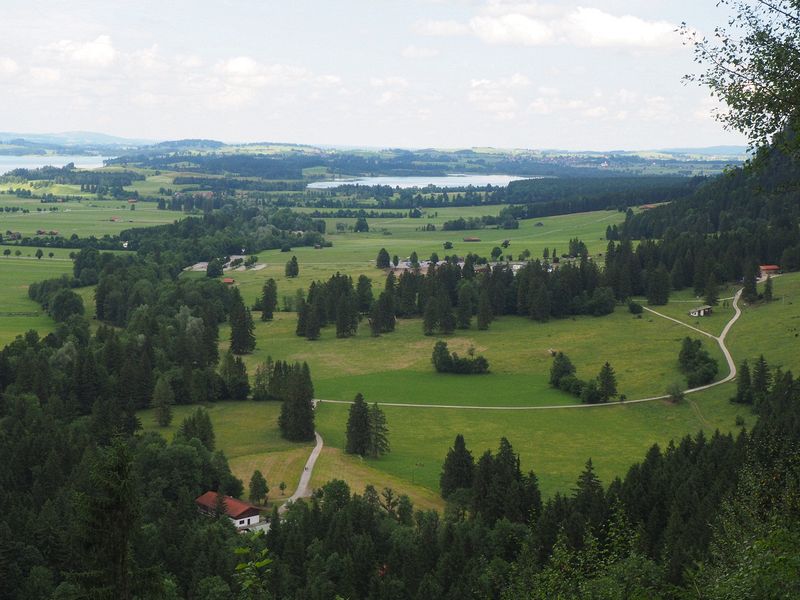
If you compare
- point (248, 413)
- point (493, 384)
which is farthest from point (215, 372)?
point (493, 384)

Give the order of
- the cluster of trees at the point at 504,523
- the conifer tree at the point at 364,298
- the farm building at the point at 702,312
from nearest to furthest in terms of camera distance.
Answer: the cluster of trees at the point at 504,523 < the farm building at the point at 702,312 < the conifer tree at the point at 364,298

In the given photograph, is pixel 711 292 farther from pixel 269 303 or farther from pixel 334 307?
pixel 269 303

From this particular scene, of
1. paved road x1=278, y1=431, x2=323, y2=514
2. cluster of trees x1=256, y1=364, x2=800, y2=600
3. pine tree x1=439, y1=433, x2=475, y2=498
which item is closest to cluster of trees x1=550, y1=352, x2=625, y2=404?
cluster of trees x1=256, y1=364, x2=800, y2=600

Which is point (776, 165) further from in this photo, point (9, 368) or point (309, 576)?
point (9, 368)

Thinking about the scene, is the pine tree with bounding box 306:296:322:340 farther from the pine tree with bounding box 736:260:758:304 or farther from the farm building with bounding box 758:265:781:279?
the farm building with bounding box 758:265:781:279

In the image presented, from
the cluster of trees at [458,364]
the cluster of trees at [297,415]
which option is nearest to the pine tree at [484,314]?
the cluster of trees at [458,364]

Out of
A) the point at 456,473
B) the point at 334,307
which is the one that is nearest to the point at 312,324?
the point at 334,307

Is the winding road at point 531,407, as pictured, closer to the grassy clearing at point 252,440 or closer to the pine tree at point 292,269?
the grassy clearing at point 252,440
